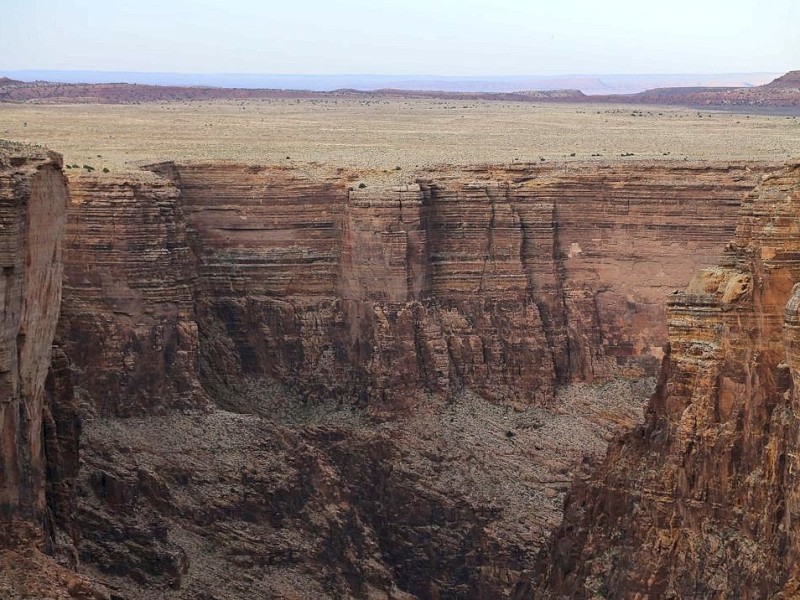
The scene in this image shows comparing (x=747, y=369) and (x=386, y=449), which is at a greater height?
(x=747, y=369)

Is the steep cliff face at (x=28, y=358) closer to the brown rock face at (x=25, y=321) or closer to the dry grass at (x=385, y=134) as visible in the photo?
the brown rock face at (x=25, y=321)

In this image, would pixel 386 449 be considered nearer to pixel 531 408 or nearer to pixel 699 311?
pixel 531 408

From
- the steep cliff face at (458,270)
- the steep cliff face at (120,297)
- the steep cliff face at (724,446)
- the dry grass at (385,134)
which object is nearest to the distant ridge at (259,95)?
the dry grass at (385,134)

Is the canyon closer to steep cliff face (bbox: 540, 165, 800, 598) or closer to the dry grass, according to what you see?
the dry grass

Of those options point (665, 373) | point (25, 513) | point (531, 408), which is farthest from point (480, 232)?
point (25, 513)

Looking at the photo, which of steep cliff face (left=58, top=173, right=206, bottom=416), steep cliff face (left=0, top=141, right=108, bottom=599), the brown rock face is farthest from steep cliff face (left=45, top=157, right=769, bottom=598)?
the brown rock face
